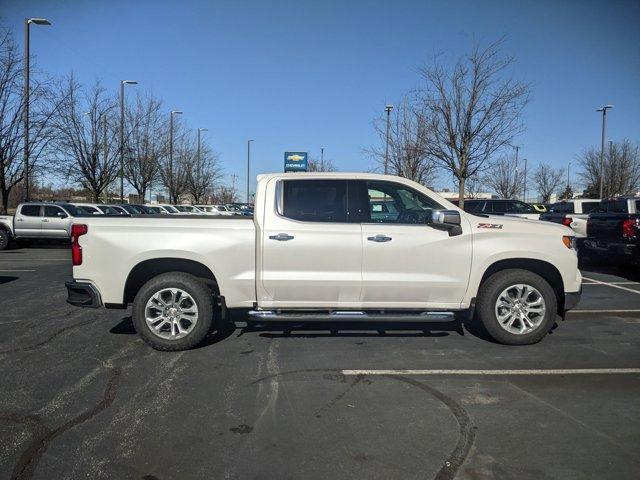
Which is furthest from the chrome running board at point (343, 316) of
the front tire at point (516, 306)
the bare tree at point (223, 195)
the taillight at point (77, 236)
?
the bare tree at point (223, 195)

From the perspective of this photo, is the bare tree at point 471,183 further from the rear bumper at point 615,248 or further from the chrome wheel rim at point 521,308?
the chrome wheel rim at point 521,308

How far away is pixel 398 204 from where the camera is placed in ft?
19.9

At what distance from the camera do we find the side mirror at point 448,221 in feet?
18.0

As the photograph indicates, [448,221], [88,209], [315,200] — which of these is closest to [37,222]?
[88,209]

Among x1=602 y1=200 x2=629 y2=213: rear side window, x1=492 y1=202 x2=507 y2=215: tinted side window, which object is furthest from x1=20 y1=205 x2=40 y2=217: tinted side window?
x1=602 y1=200 x2=629 y2=213: rear side window

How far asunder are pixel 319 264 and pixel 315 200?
741mm

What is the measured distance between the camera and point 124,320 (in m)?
7.25

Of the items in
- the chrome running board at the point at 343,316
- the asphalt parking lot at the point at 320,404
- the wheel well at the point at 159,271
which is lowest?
the asphalt parking lot at the point at 320,404

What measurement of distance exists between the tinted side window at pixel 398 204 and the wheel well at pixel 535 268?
908mm

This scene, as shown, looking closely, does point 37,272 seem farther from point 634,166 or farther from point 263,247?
point 634,166

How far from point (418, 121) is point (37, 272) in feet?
46.4

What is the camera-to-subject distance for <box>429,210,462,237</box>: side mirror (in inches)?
216

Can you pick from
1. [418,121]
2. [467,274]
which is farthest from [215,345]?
[418,121]

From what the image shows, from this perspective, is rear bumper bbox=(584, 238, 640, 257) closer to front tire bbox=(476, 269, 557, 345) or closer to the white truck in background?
front tire bbox=(476, 269, 557, 345)
